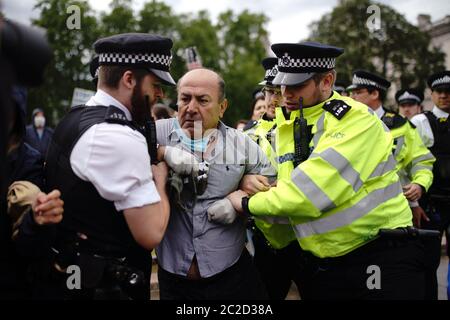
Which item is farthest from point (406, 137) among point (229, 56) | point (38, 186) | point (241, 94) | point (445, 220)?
point (229, 56)

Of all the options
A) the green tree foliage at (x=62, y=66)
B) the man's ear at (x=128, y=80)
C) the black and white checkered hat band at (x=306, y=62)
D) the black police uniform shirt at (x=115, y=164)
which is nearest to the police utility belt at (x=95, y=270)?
the black police uniform shirt at (x=115, y=164)

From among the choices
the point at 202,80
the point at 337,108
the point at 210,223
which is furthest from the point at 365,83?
the point at 210,223

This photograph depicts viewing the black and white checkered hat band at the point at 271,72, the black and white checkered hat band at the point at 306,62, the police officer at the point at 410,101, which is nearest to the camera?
the black and white checkered hat band at the point at 306,62

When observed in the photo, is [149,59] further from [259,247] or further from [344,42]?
[344,42]

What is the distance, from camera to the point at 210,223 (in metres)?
2.87

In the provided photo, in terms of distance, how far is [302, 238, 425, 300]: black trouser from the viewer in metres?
2.87

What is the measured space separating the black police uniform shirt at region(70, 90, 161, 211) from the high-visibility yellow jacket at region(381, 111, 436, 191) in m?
3.47

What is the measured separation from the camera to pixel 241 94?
36625 mm

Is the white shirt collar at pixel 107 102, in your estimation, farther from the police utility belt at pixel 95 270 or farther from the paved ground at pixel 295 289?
the paved ground at pixel 295 289

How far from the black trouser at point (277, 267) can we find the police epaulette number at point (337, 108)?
3.08ft

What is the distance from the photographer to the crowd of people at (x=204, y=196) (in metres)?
2.13

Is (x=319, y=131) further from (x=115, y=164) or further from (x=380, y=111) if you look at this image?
(x=380, y=111)

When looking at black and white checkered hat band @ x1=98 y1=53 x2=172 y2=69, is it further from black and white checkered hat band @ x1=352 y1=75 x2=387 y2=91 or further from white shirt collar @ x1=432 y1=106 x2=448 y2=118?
white shirt collar @ x1=432 y1=106 x2=448 y2=118
